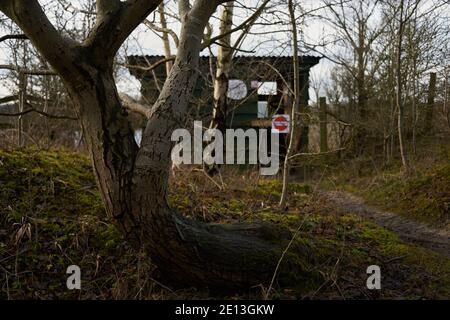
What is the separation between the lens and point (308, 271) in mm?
3432

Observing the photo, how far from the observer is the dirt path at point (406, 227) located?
17.4 feet

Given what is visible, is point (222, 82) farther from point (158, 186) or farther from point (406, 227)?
point (158, 186)

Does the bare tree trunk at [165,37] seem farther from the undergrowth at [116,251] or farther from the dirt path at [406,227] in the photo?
the dirt path at [406,227]

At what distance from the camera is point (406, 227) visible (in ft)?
21.3

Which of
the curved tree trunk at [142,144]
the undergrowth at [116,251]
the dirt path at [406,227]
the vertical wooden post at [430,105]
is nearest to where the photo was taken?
the curved tree trunk at [142,144]

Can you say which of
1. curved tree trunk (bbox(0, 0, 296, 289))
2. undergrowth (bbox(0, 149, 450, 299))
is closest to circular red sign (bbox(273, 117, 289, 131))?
undergrowth (bbox(0, 149, 450, 299))

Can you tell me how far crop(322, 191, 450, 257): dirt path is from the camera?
17.4ft

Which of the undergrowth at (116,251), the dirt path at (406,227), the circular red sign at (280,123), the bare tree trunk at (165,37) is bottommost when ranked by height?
the dirt path at (406,227)

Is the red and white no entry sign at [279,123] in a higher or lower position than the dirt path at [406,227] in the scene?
higher

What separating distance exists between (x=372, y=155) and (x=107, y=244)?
434 inches

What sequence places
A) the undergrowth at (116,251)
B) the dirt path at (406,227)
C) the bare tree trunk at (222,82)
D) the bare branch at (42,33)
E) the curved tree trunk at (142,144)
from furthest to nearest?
the bare tree trunk at (222,82) → the dirt path at (406,227) → the undergrowth at (116,251) → the curved tree trunk at (142,144) → the bare branch at (42,33)

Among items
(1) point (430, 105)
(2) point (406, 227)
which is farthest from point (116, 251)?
(1) point (430, 105)

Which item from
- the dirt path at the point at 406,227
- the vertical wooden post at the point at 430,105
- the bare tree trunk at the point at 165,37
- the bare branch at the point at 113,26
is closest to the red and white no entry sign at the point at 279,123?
the dirt path at the point at 406,227
